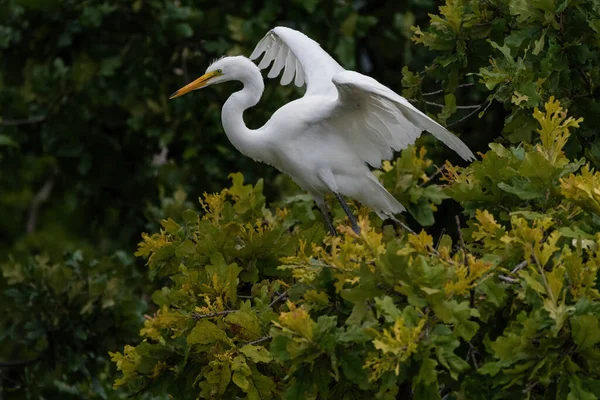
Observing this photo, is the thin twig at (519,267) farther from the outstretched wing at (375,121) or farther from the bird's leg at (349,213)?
the bird's leg at (349,213)

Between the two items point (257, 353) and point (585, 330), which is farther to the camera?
point (257, 353)

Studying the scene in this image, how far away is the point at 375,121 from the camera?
15.8 feet

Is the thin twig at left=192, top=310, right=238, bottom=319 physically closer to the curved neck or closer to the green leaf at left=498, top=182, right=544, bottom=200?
the green leaf at left=498, top=182, right=544, bottom=200

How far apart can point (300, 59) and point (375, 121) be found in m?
0.90

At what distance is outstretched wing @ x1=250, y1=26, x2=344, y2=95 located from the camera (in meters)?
5.48

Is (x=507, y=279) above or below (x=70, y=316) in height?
above

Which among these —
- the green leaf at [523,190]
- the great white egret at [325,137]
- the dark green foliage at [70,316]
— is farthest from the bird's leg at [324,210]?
the dark green foliage at [70,316]

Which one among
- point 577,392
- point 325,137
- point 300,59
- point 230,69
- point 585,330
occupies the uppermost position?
point 230,69

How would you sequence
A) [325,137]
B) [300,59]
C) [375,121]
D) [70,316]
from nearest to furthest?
[375,121] → [325,137] → [300,59] → [70,316]

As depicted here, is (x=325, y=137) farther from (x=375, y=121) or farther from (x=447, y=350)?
(x=447, y=350)

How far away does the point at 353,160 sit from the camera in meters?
5.12

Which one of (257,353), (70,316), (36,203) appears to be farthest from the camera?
(36,203)

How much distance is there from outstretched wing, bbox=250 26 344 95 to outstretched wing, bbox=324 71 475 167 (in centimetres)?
38

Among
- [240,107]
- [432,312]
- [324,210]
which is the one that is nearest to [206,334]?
[432,312]
